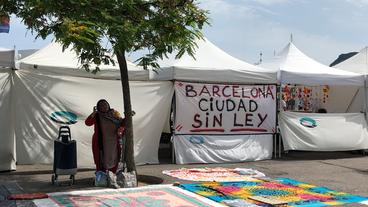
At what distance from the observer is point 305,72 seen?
551 inches

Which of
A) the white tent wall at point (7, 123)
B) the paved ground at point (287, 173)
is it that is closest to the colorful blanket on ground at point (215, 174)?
the paved ground at point (287, 173)

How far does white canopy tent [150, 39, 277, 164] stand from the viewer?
41.3ft

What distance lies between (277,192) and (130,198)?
2.56m

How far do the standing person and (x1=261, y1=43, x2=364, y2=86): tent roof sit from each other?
591 cm

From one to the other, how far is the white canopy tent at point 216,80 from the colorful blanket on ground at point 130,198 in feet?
12.7

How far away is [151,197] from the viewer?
27.0 feet

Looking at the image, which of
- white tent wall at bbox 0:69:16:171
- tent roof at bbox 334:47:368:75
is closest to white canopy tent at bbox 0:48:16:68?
white tent wall at bbox 0:69:16:171

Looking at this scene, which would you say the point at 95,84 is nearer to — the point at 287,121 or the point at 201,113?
the point at 201,113

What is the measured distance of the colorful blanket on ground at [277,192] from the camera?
27.0 feet

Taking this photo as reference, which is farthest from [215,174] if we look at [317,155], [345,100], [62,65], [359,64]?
[345,100]

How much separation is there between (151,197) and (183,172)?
2873 millimetres

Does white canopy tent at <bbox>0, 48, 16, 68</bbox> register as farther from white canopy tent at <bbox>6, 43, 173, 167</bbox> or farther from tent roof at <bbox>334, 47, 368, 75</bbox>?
tent roof at <bbox>334, 47, 368, 75</bbox>

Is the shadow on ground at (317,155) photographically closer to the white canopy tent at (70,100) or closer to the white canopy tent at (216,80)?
the white canopy tent at (216,80)

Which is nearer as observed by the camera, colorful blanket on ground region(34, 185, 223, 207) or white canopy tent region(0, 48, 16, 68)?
colorful blanket on ground region(34, 185, 223, 207)
